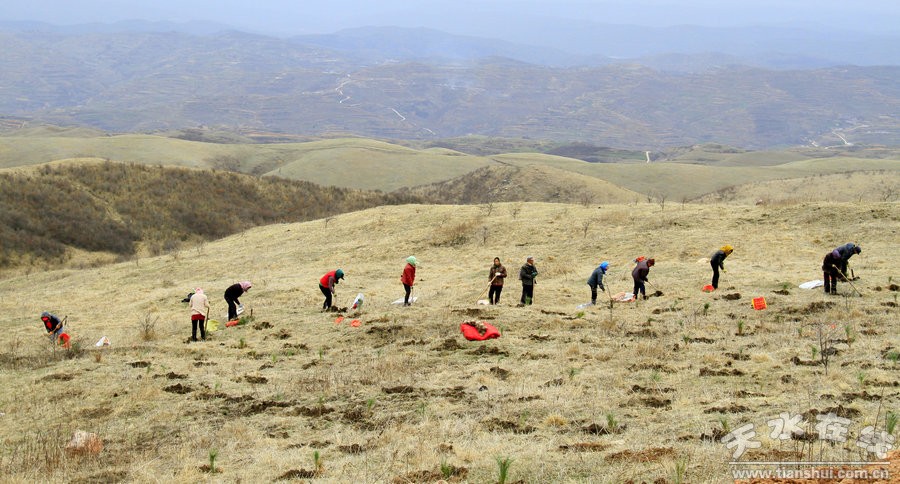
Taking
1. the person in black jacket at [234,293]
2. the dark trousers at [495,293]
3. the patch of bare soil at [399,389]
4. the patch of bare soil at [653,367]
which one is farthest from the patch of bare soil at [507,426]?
the person in black jacket at [234,293]

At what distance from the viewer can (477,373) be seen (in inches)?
529

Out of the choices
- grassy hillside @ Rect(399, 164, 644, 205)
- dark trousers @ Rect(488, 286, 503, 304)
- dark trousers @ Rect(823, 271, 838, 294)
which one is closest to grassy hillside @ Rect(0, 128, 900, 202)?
grassy hillside @ Rect(399, 164, 644, 205)

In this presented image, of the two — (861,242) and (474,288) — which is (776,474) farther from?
(861,242)

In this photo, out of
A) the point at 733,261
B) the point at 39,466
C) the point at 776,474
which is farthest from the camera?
the point at 733,261

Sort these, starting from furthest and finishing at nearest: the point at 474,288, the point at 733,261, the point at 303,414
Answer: the point at 733,261, the point at 474,288, the point at 303,414

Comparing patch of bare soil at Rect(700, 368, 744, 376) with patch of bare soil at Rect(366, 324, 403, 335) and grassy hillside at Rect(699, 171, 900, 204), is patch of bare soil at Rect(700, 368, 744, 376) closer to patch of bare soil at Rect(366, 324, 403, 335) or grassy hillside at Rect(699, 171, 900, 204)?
patch of bare soil at Rect(366, 324, 403, 335)

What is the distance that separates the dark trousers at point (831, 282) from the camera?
1858cm

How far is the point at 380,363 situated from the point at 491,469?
6632 millimetres

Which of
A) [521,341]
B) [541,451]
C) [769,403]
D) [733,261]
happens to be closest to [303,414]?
[541,451]

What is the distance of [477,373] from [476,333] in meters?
2.73

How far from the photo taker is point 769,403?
10.1 m

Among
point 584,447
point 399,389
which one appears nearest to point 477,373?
point 399,389

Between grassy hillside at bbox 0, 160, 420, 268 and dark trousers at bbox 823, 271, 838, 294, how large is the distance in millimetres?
43469

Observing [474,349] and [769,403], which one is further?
[474,349]
